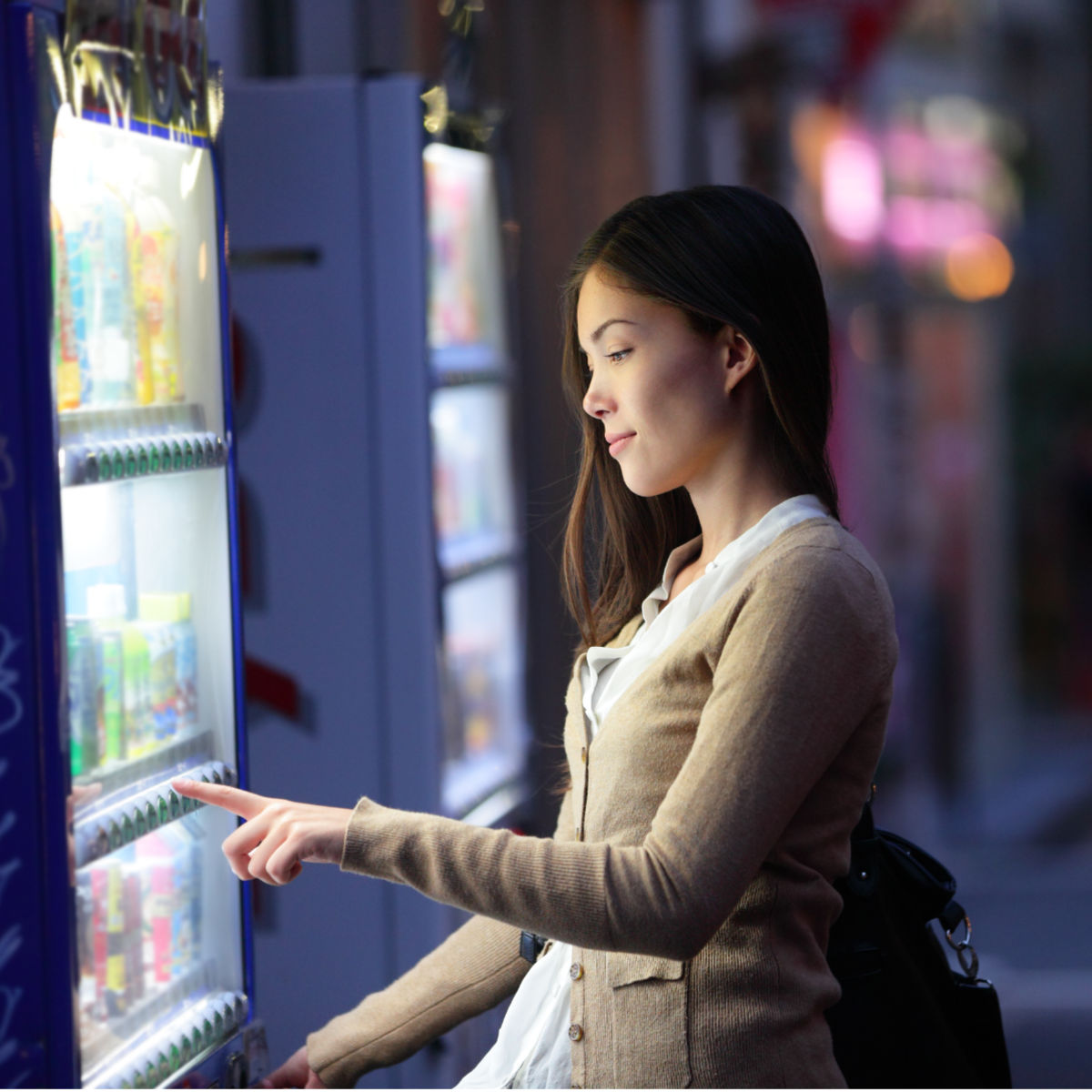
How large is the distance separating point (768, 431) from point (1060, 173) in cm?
1247

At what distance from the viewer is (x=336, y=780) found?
341 centimetres

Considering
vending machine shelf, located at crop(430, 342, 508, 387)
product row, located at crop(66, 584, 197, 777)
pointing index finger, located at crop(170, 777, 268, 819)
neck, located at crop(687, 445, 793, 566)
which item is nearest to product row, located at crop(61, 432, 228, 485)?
product row, located at crop(66, 584, 197, 777)

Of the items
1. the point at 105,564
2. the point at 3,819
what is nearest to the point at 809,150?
the point at 105,564

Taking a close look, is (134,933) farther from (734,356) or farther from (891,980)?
(734,356)

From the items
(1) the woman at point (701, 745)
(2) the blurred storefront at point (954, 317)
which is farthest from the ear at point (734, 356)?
(2) the blurred storefront at point (954, 317)

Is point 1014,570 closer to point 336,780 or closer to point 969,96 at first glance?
point 969,96

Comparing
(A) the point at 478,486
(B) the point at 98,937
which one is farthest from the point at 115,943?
(A) the point at 478,486

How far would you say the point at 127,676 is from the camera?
2.23 m

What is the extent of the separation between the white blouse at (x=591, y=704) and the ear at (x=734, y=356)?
0.51 feet

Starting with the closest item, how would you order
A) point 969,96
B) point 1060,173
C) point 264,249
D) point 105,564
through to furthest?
1. point 105,564
2. point 264,249
3. point 969,96
4. point 1060,173

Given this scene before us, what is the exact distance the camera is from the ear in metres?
1.76

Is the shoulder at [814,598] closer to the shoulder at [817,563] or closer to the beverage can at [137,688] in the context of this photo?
the shoulder at [817,563]

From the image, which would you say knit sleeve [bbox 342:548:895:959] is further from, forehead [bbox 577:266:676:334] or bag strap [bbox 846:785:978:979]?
forehead [bbox 577:266:676:334]

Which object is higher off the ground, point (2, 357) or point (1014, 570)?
point (2, 357)
